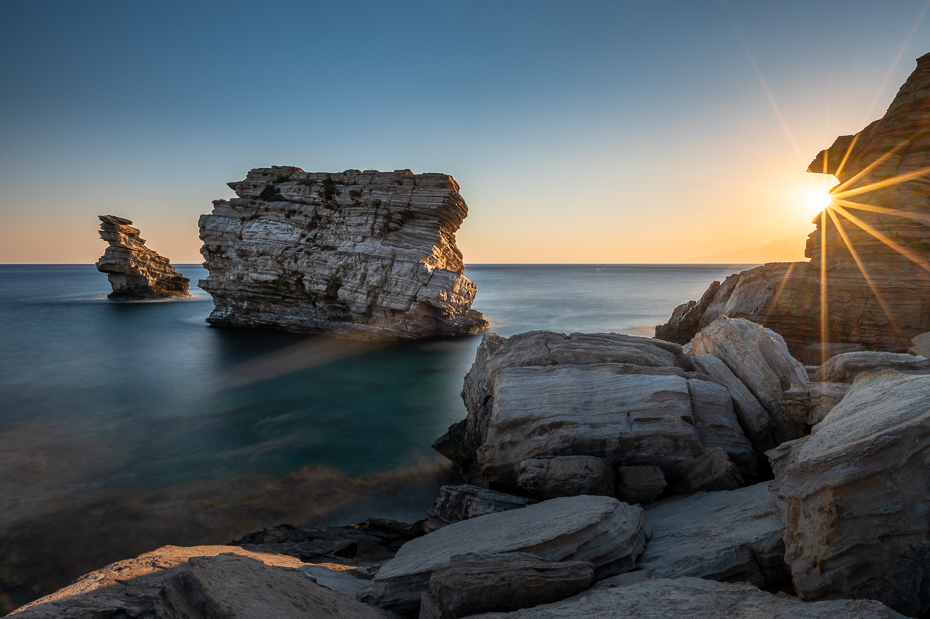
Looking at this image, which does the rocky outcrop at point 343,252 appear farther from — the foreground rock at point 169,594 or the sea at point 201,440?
the foreground rock at point 169,594

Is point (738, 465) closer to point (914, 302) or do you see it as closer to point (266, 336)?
point (914, 302)

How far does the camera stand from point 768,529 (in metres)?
5.07

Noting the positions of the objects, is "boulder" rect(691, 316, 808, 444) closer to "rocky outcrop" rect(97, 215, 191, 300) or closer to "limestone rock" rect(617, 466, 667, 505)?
"limestone rock" rect(617, 466, 667, 505)

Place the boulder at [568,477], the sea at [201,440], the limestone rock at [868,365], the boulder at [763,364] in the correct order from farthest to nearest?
the sea at [201,440] < the boulder at [763,364] < the limestone rock at [868,365] < the boulder at [568,477]

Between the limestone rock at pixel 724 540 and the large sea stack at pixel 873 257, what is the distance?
12031 millimetres

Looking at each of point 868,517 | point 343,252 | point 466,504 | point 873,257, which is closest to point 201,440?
point 466,504

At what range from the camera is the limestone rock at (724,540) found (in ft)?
15.5

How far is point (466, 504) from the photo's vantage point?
8.11 meters

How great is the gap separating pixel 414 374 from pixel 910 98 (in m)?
22.8

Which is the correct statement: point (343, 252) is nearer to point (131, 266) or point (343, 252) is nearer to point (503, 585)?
point (503, 585)

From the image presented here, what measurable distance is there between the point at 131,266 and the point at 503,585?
63.1 m

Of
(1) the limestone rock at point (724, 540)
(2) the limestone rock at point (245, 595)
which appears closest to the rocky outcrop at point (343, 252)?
(1) the limestone rock at point (724, 540)

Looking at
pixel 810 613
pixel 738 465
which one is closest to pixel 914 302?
pixel 738 465

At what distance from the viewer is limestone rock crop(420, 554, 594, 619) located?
4336 mm
